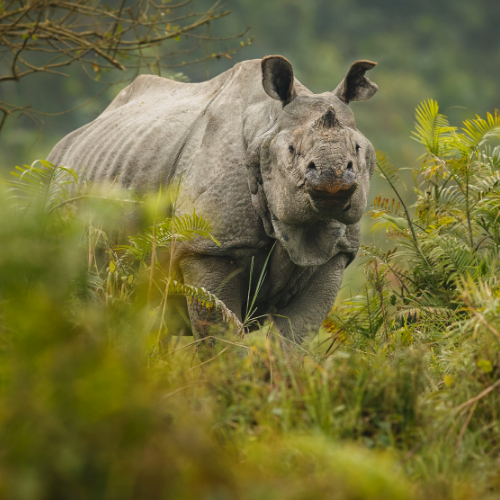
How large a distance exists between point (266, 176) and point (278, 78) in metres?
0.63

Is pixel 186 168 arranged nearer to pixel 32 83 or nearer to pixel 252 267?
pixel 252 267

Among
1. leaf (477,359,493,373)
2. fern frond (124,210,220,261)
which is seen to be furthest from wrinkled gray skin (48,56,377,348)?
leaf (477,359,493,373)

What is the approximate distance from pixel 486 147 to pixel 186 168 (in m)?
2.96

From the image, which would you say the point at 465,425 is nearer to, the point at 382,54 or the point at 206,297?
the point at 206,297

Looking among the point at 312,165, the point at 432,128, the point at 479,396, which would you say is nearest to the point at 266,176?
the point at 312,165

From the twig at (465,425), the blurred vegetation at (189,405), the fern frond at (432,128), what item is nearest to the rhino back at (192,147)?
the blurred vegetation at (189,405)

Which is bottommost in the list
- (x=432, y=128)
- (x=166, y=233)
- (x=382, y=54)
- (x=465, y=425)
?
(x=465, y=425)

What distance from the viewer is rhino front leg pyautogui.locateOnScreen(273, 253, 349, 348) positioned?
16.4ft

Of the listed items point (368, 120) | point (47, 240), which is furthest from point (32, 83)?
point (47, 240)

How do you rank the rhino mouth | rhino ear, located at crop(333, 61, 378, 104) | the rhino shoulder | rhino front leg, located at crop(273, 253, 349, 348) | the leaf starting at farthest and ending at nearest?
the rhino shoulder
rhino front leg, located at crop(273, 253, 349, 348)
rhino ear, located at crop(333, 61, 378, 104)
the rhino mouth
the leaf

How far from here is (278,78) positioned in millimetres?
4430

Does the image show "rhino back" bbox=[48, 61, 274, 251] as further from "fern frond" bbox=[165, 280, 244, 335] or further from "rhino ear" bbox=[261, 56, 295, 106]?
"fern frond" bbox=[165, 280, 244, 335]

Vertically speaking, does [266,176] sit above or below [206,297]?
above

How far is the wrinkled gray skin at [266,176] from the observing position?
13.1 ft
